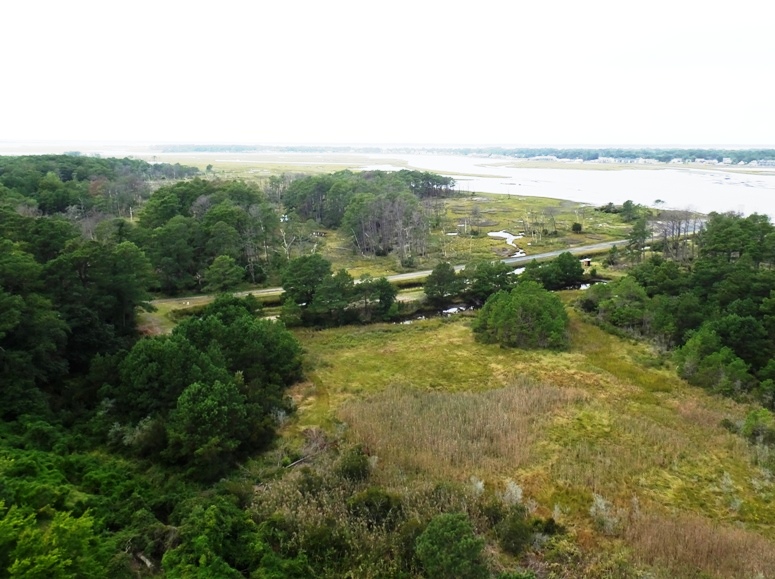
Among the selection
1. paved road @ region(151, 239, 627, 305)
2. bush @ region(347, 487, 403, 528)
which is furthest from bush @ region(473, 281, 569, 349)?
bush @ region(347, 487, 403, 528)

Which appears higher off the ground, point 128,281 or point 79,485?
point 128,281

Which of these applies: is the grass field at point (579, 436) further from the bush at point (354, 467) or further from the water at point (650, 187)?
the water at point (650, 187)

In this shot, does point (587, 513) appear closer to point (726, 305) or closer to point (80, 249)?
point (726, 305)

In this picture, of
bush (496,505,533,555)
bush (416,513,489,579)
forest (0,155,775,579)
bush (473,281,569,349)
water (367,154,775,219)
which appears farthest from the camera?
water (367,154,775,219)

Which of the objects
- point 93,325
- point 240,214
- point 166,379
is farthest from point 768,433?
point 240,214

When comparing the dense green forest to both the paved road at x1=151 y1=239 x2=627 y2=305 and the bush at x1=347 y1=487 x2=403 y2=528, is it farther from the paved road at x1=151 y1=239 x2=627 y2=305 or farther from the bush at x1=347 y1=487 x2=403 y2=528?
the bush at x1=347 y1=487 x2=403 y2=528

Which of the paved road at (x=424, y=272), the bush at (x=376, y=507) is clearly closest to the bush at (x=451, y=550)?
the bush at (x=376, y=507)
